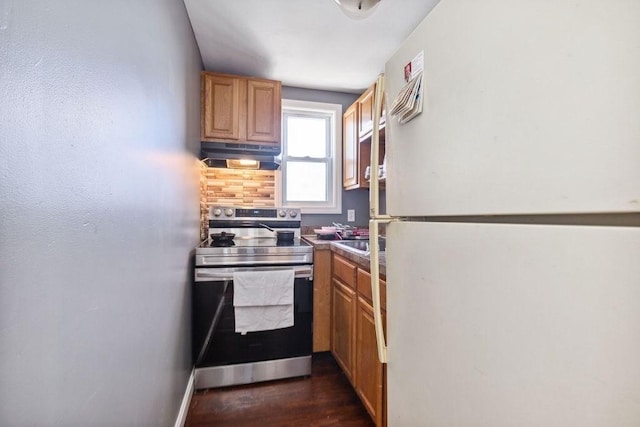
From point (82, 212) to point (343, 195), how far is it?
7.95ft

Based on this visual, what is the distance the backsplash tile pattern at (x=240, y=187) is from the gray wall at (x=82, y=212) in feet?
4.57

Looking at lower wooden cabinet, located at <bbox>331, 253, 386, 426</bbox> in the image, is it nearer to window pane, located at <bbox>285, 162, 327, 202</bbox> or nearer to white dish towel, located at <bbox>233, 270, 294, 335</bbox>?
white dish towel, located at <bbox>233, 270, 294, 335</bbox>

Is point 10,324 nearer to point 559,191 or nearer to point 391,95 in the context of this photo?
point 559,191

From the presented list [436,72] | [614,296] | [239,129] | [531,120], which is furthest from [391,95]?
[239,129]

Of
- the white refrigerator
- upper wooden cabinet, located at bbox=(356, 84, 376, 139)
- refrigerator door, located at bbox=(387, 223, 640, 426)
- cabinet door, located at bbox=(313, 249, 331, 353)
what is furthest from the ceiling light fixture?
cabinet door, located at bbox=(313, 249, 331, 353)

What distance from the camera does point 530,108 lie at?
Result: 0.47 m

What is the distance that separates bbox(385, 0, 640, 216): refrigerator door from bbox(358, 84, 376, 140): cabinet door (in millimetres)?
1540

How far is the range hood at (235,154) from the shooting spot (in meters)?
2.29

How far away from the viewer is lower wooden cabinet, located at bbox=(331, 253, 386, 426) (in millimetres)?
1366

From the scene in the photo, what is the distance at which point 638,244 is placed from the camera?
0.35 metres

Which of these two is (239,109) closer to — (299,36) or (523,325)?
(299,36)

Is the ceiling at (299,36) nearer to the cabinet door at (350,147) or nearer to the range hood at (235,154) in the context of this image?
the cabinet door at (350,147)

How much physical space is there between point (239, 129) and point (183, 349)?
162cm

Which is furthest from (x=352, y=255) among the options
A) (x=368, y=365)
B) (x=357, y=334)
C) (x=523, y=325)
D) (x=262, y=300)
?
(x=523, y=325)
